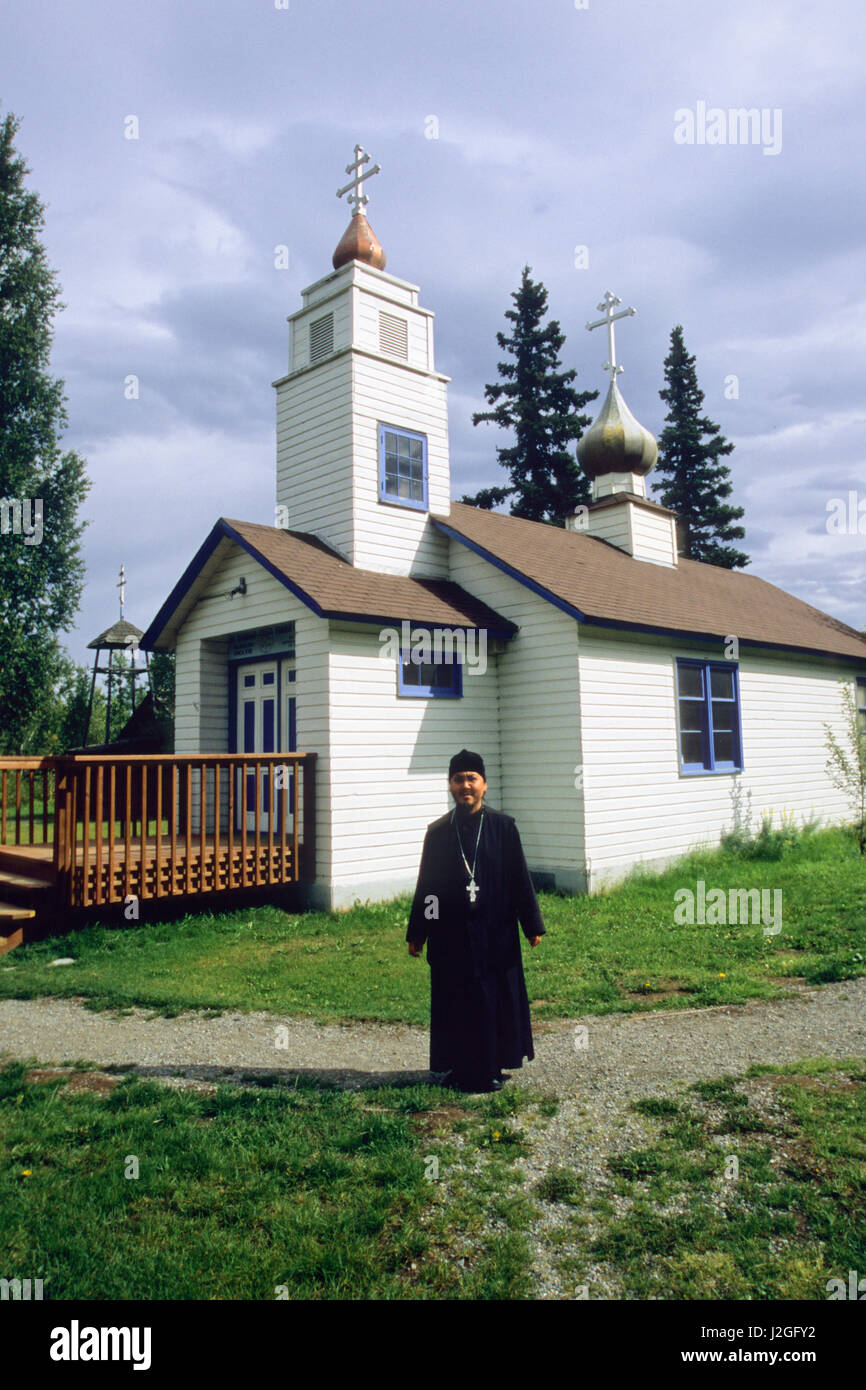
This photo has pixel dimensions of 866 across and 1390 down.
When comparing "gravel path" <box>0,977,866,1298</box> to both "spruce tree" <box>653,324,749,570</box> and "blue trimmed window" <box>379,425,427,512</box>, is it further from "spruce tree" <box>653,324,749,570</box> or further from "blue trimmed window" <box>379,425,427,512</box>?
"spruce tree" <box>653,324,749,570</box>

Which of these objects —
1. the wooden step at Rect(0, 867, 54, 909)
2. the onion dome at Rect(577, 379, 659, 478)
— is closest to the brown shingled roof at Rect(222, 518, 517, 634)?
the wooden step at Rect(0, 867, 54, 909)

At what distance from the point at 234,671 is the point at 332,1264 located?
37.7 ft

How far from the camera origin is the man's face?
512 centimetres

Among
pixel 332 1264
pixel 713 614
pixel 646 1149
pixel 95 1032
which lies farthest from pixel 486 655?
pixel 332 1264

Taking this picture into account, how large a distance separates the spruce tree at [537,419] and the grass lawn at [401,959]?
77.2ft

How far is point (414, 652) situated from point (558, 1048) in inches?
284

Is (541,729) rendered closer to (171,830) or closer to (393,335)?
(171,830)

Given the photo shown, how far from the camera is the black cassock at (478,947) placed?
4.91 metres

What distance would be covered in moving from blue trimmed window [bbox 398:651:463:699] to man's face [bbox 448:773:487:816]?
22.8 ft

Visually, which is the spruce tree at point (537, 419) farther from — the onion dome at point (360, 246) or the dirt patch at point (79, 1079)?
the dirt patch at point (79, 1079)

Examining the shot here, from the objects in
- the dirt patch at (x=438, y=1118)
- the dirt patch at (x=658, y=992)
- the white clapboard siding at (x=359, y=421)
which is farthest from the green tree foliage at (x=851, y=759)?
the dirt patch at (x=438, y=1118)

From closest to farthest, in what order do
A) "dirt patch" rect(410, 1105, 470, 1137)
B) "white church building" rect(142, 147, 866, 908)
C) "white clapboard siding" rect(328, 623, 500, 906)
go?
1. "dirt patch" rect(410, 1105, 470, 1137)
2. "white clapboard siding" rect(328, 623, 500, 906)
3. "white church building" rect(142, 147, 866, 908)
